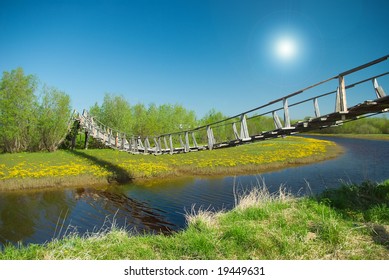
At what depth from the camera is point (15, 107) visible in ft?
80.3

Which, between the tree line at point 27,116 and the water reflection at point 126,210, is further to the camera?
the tree line at point 27,116

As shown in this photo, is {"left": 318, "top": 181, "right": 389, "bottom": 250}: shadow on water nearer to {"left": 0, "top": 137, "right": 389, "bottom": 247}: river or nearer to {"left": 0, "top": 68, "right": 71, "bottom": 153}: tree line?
{"left": 0, "top": 137, "right": 389, "bottom": 247}: river

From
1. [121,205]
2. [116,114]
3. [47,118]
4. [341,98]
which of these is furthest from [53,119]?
[341,98]

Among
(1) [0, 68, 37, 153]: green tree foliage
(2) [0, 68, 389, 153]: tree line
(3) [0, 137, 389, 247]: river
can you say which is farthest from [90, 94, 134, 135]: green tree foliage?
(3) [0, 137, 389, 247]: river

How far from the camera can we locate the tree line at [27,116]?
78.3ft

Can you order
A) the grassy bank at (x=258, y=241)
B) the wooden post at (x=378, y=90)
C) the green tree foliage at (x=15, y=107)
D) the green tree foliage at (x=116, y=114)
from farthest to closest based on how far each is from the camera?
the green tree foliage at (x=116, y=114) < the green tree foliage at (x=15, y=107) < the wooden post at (x=378, y=90) < the grassy bank at (x=258, y=241)

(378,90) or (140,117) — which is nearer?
(378,90)

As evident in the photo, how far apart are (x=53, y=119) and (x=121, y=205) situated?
21271 mm

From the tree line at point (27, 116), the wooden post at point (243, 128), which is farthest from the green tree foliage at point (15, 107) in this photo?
the wooden post at point (243, 128)

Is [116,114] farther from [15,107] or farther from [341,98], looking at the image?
[341,98]

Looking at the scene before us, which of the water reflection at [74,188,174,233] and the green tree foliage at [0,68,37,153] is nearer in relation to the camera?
the water reflection at [74,188,174,233]

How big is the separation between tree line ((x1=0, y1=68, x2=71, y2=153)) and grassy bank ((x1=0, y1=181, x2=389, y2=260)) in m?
21.6

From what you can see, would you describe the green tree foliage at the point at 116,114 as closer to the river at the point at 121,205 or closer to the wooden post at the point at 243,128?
the river at the point at 121,205

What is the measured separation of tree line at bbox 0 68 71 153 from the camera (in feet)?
78.3
